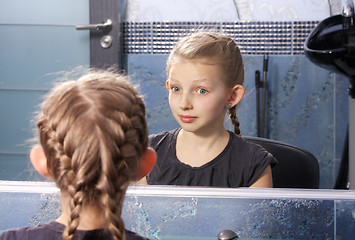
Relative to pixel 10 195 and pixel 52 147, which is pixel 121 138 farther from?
pixel 10 195

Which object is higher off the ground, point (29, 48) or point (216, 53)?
point (216, 53)

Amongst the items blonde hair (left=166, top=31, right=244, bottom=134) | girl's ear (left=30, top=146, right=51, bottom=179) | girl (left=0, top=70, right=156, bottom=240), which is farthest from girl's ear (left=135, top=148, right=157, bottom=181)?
blonde hair (left=166, top=31, right=244, bottom=134)

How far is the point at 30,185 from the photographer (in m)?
0.99

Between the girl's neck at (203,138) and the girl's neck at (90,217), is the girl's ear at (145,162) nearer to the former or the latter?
the girl's neck at (90,217)

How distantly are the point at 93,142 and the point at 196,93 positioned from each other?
492 millimetres

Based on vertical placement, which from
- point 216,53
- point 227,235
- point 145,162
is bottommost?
point 227,235

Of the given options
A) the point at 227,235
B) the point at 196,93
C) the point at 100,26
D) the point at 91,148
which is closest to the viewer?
the point at 91,148

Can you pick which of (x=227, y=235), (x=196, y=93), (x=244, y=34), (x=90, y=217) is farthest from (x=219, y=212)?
(x=244, y=34)

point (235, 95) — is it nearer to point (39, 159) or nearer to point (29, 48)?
point (39, 159)

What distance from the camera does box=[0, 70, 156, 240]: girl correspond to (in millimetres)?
601

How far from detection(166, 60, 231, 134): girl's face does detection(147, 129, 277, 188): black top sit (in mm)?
90

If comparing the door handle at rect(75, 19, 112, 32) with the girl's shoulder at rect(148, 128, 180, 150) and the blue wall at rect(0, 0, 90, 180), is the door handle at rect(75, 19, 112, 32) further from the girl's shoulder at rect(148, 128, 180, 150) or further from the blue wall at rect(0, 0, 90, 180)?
the girl's shoulder at rect(148, 128, 180, 150)

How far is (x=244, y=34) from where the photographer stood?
229 centimetres

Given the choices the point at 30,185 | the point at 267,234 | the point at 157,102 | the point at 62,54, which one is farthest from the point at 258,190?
the point at 62,54
